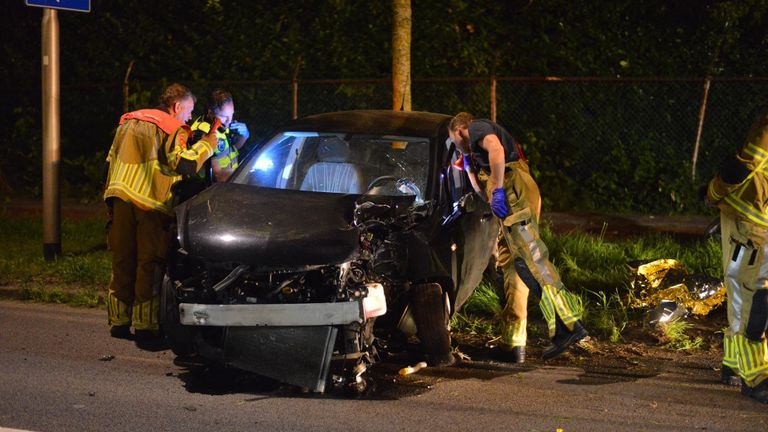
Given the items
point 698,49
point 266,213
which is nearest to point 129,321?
point 266,213

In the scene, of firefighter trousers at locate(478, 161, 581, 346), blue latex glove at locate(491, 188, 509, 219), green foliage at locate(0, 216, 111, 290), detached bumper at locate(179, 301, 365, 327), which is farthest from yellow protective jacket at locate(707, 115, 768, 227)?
green foliage at locate(0, 216, 111, 290)

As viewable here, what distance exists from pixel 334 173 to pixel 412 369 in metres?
1.44

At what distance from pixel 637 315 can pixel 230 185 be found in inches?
124

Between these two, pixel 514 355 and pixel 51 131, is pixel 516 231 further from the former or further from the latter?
pixel 51 131

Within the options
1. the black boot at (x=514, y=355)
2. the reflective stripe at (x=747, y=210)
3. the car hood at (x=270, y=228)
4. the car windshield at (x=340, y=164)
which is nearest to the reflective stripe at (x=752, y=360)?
the reflective stripe at (x=747, y=210)

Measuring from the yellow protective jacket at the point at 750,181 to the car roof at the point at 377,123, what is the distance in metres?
2.01

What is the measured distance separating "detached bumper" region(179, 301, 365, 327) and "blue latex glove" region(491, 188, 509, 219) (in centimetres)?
142

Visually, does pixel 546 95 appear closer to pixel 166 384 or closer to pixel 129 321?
pixel 129 321

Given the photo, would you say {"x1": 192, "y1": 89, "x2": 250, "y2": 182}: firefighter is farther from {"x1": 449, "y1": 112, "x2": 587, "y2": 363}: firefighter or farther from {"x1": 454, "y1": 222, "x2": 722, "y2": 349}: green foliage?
{"x1": 454, "y1": 222, "x2": 722, "y2": 349}: green foliage

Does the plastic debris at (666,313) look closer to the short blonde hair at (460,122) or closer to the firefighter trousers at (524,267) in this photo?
the firefighter trousers at (524,267)

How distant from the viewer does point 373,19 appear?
48.6 ft

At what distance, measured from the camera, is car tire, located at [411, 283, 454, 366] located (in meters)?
6.24

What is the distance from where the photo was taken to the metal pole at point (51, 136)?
998cm

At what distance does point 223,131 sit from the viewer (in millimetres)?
7984
